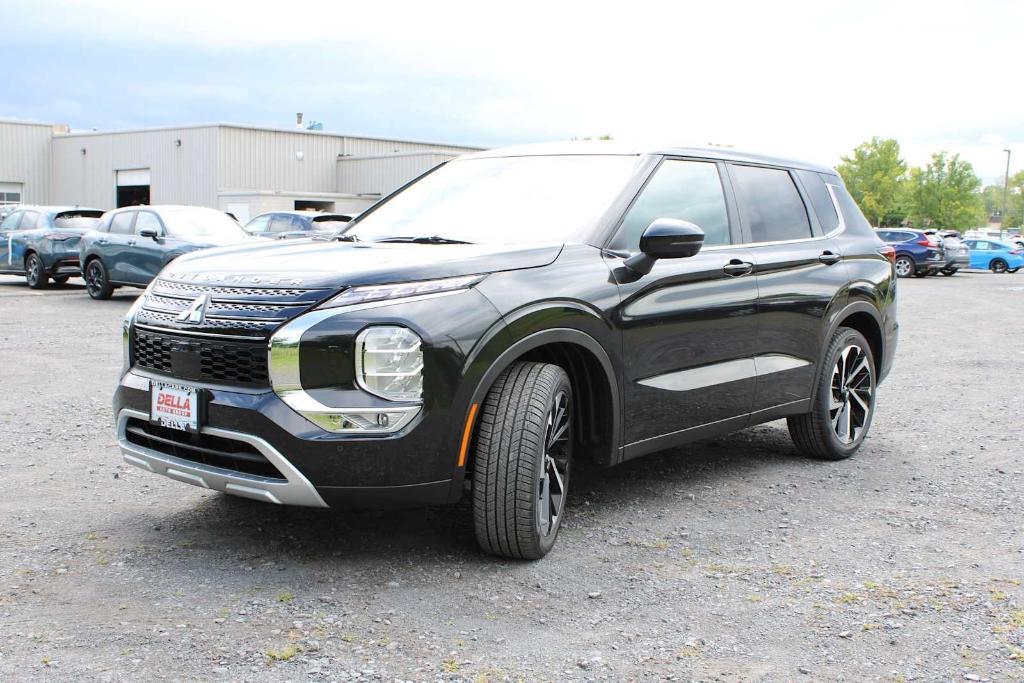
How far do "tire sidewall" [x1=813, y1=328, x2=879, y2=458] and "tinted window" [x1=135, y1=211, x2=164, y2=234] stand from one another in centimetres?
1262

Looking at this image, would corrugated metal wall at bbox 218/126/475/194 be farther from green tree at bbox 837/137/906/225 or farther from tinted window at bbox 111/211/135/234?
green tree at bbox 837/137/906/225

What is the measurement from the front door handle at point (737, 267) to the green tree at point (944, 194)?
87.6 m

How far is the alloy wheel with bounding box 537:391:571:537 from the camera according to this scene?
4281 millimetres

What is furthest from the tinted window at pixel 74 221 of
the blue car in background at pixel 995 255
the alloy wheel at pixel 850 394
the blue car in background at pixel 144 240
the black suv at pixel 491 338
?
the blue car in background at pixel 995 255

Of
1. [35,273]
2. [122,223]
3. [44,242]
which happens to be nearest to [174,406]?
[122,223]

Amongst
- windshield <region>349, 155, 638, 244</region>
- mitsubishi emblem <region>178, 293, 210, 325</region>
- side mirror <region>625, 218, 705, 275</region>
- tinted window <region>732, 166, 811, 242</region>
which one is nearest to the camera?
mitsubishi emblem <region>178, 293, 210, 325</region>

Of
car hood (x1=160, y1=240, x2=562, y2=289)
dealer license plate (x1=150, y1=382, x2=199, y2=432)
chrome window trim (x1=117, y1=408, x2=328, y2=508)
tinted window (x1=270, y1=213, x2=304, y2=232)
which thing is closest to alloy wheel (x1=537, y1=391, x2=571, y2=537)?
car hood (x1=160, y1=240, x2=562, y2=289)

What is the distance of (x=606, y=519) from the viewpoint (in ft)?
16.4

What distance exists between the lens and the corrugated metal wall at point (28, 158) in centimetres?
4775

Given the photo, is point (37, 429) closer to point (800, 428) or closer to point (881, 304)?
point (800, 428)

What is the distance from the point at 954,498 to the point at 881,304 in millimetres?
1437

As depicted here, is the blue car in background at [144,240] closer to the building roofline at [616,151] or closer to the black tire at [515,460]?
the building roofline at [616,151]

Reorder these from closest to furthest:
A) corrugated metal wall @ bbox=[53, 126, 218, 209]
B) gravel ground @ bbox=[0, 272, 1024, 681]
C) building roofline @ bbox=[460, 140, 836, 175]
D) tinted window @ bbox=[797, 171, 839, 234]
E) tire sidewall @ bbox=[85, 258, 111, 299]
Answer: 1. gravel ground @ bbox=[0, 272, 1024, 681]
2. building roofline @ bbox=[460, 140, 836, 175]
3. tinted window @ bbox=[797, 171, 839, 234]
4. tire sidewall @ bbox=[85, 258, 111, 299]
5. corrugated metal wall @ bbox=[53, 126, 218, 209]

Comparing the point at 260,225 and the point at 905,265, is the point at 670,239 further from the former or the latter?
the point at 905,265
